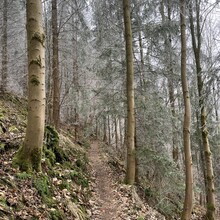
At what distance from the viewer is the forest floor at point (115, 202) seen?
21.7 ft

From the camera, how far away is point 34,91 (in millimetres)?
5141

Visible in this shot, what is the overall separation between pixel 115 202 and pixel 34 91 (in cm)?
413

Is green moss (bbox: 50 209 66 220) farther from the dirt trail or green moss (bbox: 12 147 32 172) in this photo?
the dirt trail

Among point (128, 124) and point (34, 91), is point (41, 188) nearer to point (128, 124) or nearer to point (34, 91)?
point (34, 91)

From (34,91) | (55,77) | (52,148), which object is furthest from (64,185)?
(55,77)

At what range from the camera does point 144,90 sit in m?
10.5

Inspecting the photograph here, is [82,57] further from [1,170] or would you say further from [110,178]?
[1,170]

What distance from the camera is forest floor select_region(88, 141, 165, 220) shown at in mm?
6625

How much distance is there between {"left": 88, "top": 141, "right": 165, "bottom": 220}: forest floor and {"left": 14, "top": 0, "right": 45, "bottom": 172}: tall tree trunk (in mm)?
2145

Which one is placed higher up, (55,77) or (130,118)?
(55,77)

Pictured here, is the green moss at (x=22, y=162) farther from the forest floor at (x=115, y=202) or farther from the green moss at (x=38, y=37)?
the green moss at (x=38, y=37)

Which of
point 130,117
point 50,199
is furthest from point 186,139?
point 50,199

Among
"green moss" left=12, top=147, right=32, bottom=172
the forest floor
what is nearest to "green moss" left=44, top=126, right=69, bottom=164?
the forest floor

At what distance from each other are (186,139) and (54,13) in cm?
710
